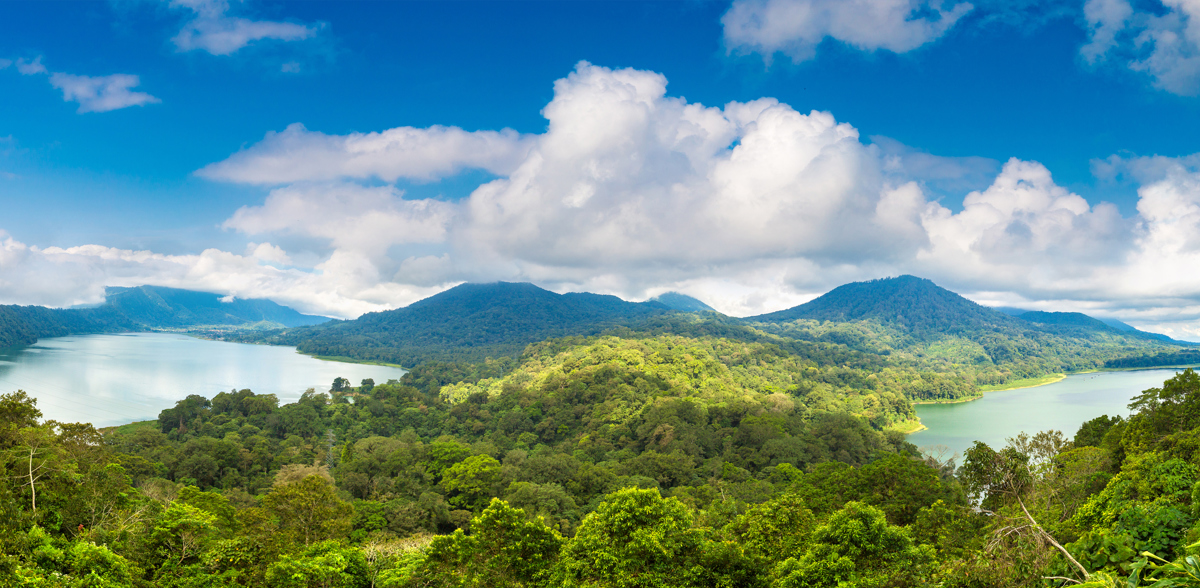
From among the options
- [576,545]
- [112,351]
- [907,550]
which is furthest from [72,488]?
[112,351]

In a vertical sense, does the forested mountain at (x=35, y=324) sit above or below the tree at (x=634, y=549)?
above

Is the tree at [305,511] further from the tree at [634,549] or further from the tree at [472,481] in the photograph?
the tree at [472,481]

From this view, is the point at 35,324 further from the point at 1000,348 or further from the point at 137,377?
the point at 1000,348

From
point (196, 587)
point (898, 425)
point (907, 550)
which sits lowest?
point (898, 425)

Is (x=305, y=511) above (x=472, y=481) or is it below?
above

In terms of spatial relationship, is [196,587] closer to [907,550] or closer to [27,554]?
[27,554]

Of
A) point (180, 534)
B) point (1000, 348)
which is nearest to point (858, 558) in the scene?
point (180, 534)

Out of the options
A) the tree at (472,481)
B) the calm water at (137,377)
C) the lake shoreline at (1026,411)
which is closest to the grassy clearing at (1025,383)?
the lake shoreline at (1026,411)
